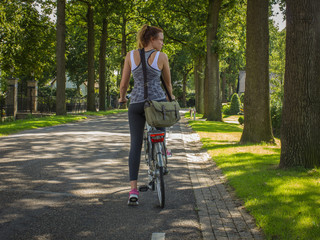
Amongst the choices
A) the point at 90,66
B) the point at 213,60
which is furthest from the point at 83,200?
the point at 90,66

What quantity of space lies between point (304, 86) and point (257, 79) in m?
4.82

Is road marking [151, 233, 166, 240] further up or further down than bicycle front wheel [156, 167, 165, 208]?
further down

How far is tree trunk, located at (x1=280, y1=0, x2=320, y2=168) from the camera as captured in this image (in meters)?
6.74

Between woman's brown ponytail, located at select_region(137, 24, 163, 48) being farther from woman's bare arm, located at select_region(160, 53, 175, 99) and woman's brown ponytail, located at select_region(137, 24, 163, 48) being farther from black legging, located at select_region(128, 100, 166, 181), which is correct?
black legging, located at select_region(128, 100, 166, 181)

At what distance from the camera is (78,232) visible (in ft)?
12.5

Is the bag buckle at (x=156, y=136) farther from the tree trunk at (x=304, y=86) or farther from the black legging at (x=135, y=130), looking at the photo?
the tree trunk at (x=304, y=86)

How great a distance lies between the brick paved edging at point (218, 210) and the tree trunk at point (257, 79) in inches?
160

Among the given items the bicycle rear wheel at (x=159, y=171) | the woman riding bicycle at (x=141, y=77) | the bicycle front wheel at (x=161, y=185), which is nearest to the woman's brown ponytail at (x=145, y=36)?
the woman riding bicycle at (x=141, y=77)

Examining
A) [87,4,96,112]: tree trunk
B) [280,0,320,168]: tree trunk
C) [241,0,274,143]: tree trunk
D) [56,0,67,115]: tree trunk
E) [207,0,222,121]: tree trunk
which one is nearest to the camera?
[280,0,320,168]: tree trunk

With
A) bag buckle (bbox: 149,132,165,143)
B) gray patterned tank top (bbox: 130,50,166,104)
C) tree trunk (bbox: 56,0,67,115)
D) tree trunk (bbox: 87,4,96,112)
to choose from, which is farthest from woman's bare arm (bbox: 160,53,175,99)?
tree trunk (bbox: 87,4,96,112)

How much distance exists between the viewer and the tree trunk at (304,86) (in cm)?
674

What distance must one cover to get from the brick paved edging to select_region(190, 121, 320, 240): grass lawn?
13 centimetres

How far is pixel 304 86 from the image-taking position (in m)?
6.74

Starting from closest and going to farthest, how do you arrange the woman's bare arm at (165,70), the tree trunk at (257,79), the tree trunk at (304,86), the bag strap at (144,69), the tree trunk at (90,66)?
the bag strap at (144,69) → the woman's bare arm at (165,70) → the tree trunk at (304,86) → the tree trunk at (257,79) → the tree trunk at (90,66)
